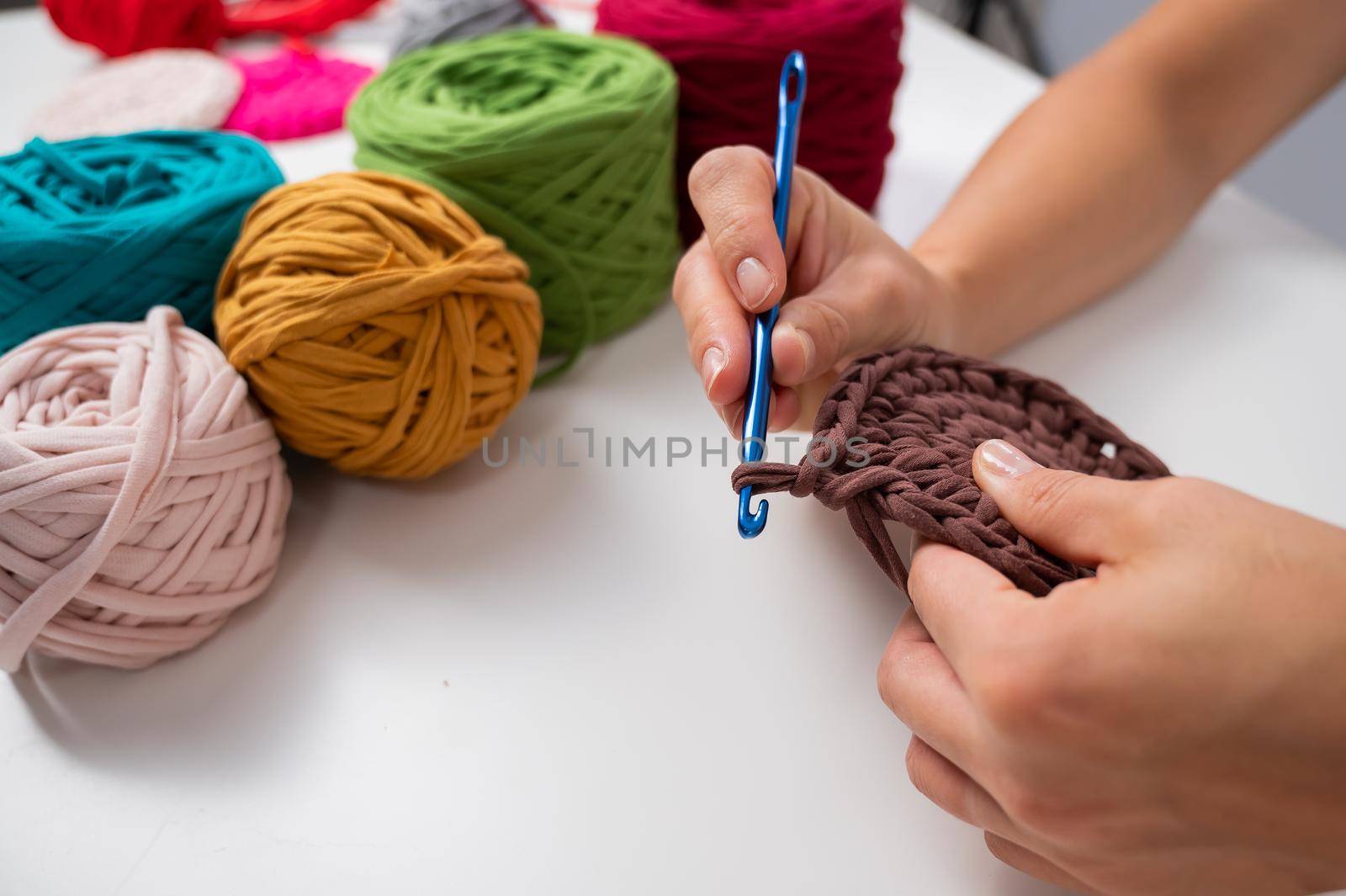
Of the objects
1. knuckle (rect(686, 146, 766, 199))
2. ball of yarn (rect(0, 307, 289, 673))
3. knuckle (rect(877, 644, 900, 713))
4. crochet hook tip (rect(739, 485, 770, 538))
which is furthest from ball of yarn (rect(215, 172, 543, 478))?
knuckle (rect(877, 644, 900, 713))

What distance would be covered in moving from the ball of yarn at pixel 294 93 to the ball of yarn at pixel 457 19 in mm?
121

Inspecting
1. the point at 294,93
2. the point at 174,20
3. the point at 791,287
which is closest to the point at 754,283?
the point at 791,287

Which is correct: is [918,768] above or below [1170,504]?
below

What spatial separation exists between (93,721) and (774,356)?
523 millimetres

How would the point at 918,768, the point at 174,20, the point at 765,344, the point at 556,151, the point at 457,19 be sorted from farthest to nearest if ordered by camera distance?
the point at 174,20
the point at 457,19
the point at 556,151
the point at 765,344
the point at 918,768

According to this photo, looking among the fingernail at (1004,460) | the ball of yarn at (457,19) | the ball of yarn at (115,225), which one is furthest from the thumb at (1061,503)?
the ball of yarn at (457,19)

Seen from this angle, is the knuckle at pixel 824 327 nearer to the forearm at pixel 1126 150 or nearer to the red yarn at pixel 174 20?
the forearm at pixel 1126 150

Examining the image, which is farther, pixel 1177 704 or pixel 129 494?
pixel 129 494

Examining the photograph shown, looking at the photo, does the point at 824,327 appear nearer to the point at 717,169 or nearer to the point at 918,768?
the point at 717,169

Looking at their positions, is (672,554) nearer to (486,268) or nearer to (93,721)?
(486,268)

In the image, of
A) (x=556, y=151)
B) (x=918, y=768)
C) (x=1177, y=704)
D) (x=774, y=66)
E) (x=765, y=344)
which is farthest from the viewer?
(x=774, y=66)

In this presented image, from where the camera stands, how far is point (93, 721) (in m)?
0.61

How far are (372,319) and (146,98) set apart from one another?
0.74 m

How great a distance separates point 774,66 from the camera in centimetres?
87
